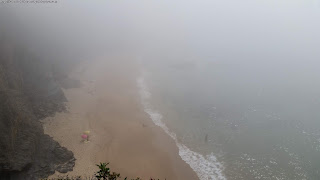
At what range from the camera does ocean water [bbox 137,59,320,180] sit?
110ft

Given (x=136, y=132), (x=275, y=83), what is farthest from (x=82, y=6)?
(x=136, y=132)

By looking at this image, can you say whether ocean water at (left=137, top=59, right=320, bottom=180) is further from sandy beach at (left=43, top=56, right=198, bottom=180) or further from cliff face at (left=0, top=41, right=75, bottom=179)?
cliff face at (left=0, top=41, right=75, bottom=179)

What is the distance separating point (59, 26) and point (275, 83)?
201 feet

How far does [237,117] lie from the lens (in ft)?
149

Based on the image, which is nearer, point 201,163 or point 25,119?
point 25,119

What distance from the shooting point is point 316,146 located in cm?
3912

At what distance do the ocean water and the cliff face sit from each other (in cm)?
1517

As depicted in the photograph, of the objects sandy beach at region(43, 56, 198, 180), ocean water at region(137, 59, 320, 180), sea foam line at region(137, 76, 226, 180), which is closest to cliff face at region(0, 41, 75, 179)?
sandy beach at region(43, 56, 198, 180)

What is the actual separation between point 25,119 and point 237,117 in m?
32.7

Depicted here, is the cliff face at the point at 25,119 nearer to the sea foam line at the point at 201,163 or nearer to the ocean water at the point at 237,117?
the sea foam line at the point at 201,163

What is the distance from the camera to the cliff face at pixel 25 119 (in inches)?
908

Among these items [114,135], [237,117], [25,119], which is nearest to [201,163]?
[114,135]

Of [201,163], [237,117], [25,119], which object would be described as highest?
[237,117]

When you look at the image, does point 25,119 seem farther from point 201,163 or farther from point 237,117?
point 237,117
